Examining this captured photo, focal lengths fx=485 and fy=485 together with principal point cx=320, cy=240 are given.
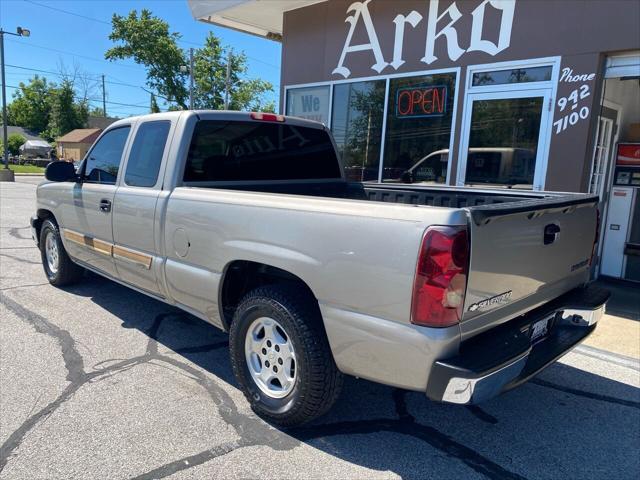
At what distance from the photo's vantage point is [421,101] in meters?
7.46

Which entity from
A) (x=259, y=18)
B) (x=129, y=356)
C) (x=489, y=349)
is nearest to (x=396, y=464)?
(x=489, y=349)

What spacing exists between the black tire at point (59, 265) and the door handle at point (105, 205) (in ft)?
4.78

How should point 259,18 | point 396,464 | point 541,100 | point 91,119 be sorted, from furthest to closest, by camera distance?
point 91,119
point 259,18
point 541,100
point 396,464

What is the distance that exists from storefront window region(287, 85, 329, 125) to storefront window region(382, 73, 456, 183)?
1.53 meters

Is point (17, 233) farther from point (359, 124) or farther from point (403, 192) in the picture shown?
point (403, 192)

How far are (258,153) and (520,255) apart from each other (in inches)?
96.8

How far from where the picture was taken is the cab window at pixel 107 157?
461 cm

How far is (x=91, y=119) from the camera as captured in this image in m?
78.6

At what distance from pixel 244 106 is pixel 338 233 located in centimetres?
4668

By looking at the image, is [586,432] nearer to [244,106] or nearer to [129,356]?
[129,356]

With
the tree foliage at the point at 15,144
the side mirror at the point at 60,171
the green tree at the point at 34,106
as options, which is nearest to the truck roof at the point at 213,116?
the side mirror at the point at 60,171

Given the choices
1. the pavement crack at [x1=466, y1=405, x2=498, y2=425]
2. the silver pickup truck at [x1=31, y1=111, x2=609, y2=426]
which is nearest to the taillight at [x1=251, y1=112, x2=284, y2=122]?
the silver pickup truck at [x1=31, y1=111, x2=609, y2=426]

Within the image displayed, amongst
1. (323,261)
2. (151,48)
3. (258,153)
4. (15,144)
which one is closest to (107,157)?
(258,153)

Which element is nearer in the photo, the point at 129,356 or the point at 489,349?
the point at 489,349
